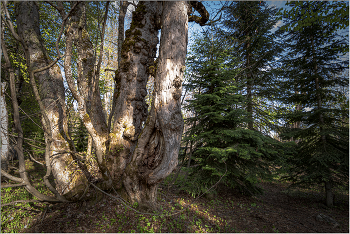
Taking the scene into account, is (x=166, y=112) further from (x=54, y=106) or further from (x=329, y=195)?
(x=329, y=195)

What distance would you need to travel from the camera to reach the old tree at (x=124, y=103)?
2.54 meters

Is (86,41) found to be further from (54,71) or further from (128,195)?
(128,195)

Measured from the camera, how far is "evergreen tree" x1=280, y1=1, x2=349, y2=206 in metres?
5.81

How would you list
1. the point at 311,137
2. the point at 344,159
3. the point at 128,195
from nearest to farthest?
the point at 128,195, the point at 344,159, the point at 311,137

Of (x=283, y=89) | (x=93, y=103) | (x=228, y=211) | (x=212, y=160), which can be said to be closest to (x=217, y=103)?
(x=212, y=160)

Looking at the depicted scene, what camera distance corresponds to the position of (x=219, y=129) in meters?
5.15

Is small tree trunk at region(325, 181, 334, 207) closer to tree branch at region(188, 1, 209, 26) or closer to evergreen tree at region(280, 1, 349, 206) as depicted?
evergreen tree at region(280, 1, 349, 206)

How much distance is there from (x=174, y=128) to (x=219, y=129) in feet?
9.93

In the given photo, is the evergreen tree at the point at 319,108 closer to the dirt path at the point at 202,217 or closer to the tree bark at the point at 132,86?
the dirt path at the point at 202,217

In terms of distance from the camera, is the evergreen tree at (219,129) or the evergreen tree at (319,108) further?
the evergreen tree at (319,108)

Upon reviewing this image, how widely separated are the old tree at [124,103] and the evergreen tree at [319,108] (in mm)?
5372

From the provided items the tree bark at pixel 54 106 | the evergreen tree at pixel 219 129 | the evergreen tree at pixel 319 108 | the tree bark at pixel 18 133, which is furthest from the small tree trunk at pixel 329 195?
the tree bark at pixel 18 133

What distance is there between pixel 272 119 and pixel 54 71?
8.07 metres

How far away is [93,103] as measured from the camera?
3111 mm
